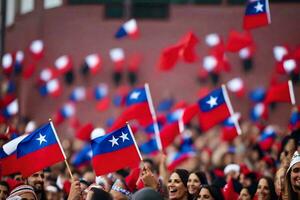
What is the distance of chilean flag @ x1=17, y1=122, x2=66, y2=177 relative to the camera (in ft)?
41.4

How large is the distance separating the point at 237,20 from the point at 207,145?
30.3ft

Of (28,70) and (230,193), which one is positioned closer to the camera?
(230,193)

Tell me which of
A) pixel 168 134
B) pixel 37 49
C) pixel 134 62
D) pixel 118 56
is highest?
pixel 168 134

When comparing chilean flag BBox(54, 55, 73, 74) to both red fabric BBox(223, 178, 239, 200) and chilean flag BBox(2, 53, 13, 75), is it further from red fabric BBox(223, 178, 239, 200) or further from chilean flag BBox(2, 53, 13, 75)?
red fabric BBox(223, 178, 239, 200)

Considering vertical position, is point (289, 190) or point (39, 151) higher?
point (289, 190)

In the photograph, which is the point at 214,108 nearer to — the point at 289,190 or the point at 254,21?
the point at 254,21

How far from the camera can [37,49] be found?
34.2m

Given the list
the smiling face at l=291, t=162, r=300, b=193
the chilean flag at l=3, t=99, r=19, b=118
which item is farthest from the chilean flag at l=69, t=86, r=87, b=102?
the smiling face at l=291, t=162, r=300, b=193

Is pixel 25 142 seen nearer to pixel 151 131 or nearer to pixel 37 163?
pixel 37 163

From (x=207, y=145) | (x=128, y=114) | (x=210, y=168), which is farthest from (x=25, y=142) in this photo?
(x=207, y=145)

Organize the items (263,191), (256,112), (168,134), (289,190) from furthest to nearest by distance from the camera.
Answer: (256,112), (168,134), (263,191), (289,190)

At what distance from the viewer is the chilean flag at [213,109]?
1652 centimetres

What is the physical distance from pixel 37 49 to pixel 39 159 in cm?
2176

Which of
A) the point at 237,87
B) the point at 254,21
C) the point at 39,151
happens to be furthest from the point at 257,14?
the point at 237,87
